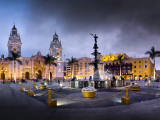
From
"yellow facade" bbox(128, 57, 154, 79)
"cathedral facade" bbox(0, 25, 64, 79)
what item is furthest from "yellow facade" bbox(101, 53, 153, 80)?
"cathedral facade" bbox(0, 25, 64, 79)

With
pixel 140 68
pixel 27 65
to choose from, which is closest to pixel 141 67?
pixel 140 68

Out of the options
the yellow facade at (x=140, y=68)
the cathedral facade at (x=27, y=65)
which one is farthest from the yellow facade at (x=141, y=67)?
the cathedral facade at (x=27, y=65)

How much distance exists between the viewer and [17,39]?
67.5 metres

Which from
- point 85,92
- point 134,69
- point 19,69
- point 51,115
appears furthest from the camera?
point 134,69

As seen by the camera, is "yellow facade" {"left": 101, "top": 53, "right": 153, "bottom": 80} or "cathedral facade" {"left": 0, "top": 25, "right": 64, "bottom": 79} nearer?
"cathedral facade" {"left": 0, "top": 25, "right": 64, "bottom": 79}

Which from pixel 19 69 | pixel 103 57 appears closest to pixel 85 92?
pixel 19 69

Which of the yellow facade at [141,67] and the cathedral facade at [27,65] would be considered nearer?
the cathedral facade at [27,65]

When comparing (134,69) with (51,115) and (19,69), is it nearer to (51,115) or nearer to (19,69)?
(19,69)

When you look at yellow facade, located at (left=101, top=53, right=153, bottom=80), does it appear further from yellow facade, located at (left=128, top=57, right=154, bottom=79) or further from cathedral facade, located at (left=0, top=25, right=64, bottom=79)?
cathedral facade, located at (left=0, top=25, right=64, bottom=79)

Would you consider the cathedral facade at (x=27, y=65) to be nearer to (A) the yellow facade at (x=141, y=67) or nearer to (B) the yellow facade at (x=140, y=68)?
(B) the yellow facade at (x=140, y=68)

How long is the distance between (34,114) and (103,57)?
86767 mm

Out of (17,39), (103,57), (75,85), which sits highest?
(17,39)

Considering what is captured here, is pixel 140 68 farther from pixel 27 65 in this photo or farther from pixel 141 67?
pixel 27 65

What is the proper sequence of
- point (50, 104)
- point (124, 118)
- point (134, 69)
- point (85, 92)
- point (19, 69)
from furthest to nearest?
point (134, 69) → point (19, 69) → point (85, 92) → point (50, 104) → point (124, 118)
